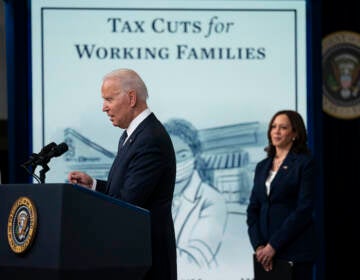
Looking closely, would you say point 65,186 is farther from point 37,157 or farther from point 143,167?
point 143,167

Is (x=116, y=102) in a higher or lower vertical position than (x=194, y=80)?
lower

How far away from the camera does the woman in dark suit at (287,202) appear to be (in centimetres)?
416

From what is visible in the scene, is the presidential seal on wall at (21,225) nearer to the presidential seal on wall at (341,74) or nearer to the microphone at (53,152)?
the microphone at (53,152)

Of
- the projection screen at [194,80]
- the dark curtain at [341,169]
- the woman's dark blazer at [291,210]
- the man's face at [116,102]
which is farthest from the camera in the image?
the dark curtain at [341,169]

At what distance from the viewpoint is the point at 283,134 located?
14.4 ft

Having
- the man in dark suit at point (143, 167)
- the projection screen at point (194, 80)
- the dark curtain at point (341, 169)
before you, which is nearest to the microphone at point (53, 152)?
the man in dark suit at point (143, 167)

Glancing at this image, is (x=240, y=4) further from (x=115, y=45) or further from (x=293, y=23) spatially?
(x=115, y=45)

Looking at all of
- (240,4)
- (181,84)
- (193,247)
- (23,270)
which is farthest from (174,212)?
(23,270)

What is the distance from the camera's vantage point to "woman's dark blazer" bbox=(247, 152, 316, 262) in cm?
416

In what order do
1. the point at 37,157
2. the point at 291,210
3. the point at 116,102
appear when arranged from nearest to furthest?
the point at 37,157, the point at 116,102, the point at 291,210

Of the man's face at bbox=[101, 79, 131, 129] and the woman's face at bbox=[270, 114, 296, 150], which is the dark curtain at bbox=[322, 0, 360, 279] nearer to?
the woman's face at bbox=[270, 114, 296, 150]

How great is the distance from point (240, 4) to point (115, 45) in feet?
2.58

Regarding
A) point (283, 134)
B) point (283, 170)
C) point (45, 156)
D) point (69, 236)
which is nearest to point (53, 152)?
point (45, 156)

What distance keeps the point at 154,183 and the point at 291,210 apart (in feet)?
5.06
